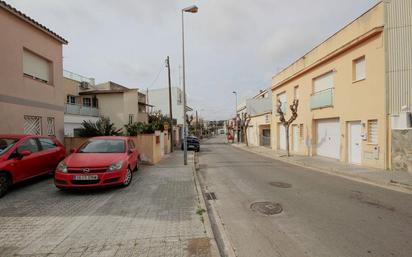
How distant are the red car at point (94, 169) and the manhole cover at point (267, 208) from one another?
152 inches

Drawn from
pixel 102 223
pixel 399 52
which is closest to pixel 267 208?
pixel 102 223

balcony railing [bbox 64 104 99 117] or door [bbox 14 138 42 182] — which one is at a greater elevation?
balcony railing [bbox 64 104 99 117]

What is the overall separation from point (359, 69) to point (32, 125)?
15798 mm

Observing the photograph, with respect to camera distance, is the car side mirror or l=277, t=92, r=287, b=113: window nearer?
the car side mirror

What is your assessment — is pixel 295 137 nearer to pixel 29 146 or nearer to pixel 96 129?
pixel 96 129

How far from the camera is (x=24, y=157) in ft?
24.9

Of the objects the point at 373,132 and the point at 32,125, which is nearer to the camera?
the point at 32,125

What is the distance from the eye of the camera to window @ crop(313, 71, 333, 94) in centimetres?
1638

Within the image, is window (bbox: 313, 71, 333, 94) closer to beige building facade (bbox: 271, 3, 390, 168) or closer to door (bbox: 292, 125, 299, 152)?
beige building facade (bbox: 271, 3, 390, 168)

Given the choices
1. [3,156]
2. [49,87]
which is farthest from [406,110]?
[49,87]

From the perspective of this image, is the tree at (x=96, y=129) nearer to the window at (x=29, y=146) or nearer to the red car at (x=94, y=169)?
the window at (x=29, y=146)

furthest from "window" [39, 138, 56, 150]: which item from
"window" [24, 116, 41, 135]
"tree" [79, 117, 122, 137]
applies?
"tree" [79, 117, 122, 137]

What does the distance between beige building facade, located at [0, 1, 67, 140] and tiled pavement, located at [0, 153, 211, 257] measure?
388cm

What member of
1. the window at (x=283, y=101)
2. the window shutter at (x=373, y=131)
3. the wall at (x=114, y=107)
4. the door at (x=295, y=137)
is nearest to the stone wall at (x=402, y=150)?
the window shutter at (x=373, y=131)
